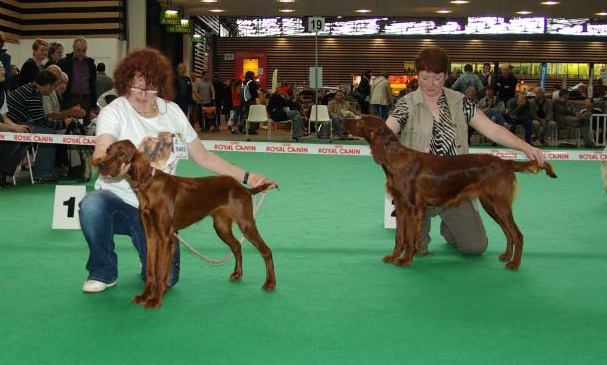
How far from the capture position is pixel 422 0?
60.8 feet

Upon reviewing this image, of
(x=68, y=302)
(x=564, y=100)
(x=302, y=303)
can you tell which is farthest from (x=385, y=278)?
(x=564, y=100)

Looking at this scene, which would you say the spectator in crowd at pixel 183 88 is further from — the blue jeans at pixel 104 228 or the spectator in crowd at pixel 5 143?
the blue jeans at pixel 104 228

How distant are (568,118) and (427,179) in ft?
37.7

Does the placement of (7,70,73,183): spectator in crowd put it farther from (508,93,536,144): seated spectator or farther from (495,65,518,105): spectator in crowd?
(495,65,518,105): spectator in crowd

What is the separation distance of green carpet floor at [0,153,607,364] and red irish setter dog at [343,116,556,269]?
0.71ft

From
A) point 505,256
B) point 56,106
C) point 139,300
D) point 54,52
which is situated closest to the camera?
point 139,300

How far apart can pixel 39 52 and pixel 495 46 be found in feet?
66.5

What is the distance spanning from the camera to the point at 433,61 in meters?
3.99

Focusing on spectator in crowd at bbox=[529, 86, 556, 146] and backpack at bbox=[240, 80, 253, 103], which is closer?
spectator in crowd at bbox=[529, 86, 556, 146]

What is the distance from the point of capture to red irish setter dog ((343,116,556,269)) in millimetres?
3875

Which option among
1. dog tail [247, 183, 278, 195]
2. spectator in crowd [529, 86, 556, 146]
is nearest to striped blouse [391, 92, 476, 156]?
dog tail [247, 183, 278, 195]

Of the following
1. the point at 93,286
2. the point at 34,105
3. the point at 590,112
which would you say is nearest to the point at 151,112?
the point at 93,286

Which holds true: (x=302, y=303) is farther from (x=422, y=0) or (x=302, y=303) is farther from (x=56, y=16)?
(x=422, y=0)

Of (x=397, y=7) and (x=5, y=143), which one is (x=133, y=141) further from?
(x=397, y=7)
